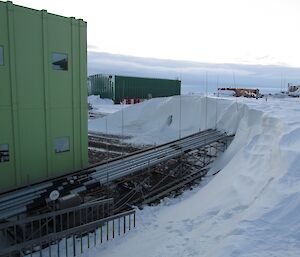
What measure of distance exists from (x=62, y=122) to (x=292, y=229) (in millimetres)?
9493

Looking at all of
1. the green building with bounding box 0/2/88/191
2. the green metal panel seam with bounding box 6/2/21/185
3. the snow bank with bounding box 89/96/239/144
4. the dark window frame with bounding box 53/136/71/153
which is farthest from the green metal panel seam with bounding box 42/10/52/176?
the snow bank with bounding box 89/96/239/144

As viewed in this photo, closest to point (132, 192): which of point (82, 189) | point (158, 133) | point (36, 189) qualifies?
point (82, 189)

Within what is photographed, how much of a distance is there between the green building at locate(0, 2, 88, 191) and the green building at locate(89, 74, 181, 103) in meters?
32.8

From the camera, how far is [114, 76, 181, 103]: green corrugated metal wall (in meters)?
45.5

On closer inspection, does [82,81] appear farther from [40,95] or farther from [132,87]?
[132,87]

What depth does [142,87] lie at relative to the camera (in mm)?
46406

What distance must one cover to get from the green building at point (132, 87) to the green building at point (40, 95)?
32.8 m

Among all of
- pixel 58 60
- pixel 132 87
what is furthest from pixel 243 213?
pixel 132 87

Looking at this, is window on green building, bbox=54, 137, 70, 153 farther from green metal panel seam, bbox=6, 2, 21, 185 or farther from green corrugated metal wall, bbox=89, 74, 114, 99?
green corrugated metal wall, bbox=89, 74, 114, 99

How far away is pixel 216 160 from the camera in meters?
14.5

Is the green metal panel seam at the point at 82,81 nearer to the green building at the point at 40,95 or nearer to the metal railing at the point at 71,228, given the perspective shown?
the green building at the point at 40,95

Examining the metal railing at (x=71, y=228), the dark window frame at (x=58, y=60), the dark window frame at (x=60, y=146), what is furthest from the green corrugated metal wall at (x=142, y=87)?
the metal railing at (x=71, y=228)

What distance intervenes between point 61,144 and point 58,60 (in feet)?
10.7

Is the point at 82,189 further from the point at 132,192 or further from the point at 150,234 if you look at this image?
the point at 150,234
